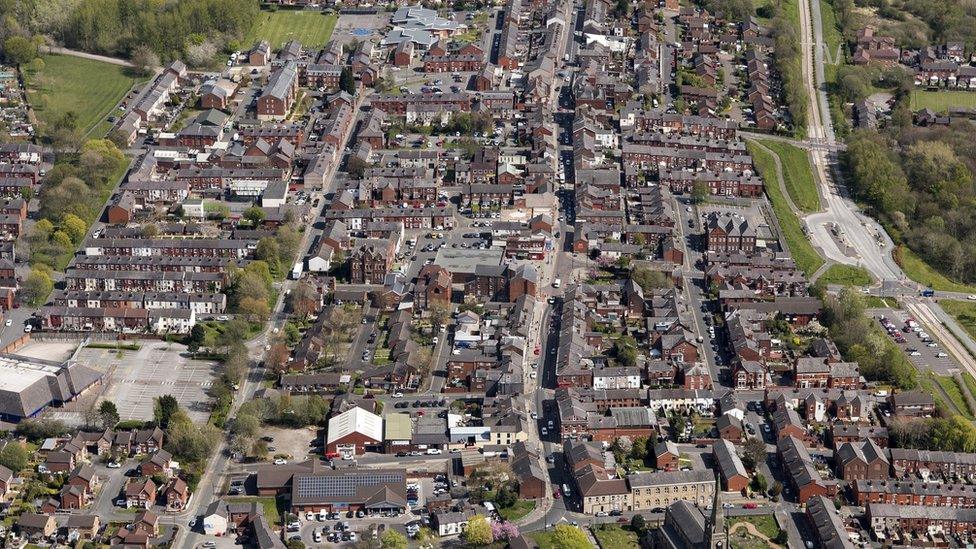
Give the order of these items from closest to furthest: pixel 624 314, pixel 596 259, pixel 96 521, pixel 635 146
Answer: pixel 96 521 < pixel 624 314 < pixel 596 259 < pixel 635 146

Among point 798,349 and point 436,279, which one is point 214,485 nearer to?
point 436,279

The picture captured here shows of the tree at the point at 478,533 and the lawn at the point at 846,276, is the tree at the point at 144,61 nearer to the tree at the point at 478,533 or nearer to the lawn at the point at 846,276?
the lawn at the point at 846,276

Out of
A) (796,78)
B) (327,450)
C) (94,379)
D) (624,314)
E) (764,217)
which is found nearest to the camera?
(327,450)

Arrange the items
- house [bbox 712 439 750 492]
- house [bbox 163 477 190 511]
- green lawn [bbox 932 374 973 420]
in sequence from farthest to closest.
A: 1. green lawn [bbox 932 374 973 420]
2. house [bbox 712 439 750 492]
3. house [bbox 163 477 190 511]

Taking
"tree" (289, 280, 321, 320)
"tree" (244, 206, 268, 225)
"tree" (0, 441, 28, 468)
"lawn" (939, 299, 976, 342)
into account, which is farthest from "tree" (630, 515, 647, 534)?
"tree" (244, 206, 268, 225)

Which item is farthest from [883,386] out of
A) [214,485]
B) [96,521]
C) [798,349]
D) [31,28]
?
[31,28]

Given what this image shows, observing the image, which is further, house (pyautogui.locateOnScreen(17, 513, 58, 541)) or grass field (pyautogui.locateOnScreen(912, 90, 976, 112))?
grass field (pyautogui.locateOnScreen(912, 90, 976, 112))

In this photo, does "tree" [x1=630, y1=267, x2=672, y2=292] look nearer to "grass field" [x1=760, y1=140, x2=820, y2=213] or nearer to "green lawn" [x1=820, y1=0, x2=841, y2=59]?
"grass field" [x1=760, y1=140, x2=820, y2=213]

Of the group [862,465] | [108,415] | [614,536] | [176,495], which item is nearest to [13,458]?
[108,415]
